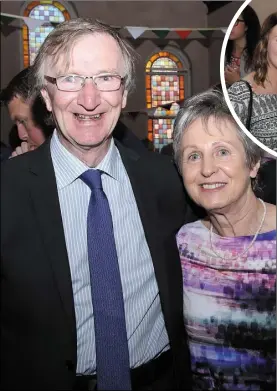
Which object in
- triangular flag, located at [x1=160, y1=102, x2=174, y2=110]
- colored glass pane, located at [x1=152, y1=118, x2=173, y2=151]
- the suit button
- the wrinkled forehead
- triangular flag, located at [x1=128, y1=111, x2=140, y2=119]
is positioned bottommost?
the suit button

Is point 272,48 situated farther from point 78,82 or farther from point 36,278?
point 36,278

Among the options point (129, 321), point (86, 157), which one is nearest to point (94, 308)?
point (129, 321)

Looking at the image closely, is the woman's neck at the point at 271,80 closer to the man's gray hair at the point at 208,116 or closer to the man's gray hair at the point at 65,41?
the man's gray hair at the point at 208,116

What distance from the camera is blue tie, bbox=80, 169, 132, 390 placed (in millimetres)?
1371

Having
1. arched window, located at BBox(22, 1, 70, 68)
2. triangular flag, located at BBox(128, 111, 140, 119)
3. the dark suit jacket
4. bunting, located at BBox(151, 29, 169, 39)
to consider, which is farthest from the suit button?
bunting, located at BBox(151, 29, 169, 39)

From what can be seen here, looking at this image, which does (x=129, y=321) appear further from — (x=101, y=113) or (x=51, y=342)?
(x=101, y=113)

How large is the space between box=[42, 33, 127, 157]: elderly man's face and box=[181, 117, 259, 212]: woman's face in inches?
8.5

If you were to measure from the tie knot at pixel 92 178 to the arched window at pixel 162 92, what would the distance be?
199mm

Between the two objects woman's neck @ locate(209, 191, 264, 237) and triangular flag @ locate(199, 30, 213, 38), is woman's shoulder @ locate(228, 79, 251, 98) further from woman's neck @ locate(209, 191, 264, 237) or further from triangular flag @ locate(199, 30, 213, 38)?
woman's neck @ locate(209, 191, 264, 237)

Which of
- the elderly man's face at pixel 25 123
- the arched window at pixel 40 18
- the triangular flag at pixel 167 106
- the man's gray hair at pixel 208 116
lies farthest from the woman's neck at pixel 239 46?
the elderly man's face at pixel 25 123

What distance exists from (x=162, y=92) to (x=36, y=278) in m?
0.61

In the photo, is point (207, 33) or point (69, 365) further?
point (207, 33)

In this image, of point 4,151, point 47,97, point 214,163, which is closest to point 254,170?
point 214,163

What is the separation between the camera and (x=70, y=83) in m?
1.28
